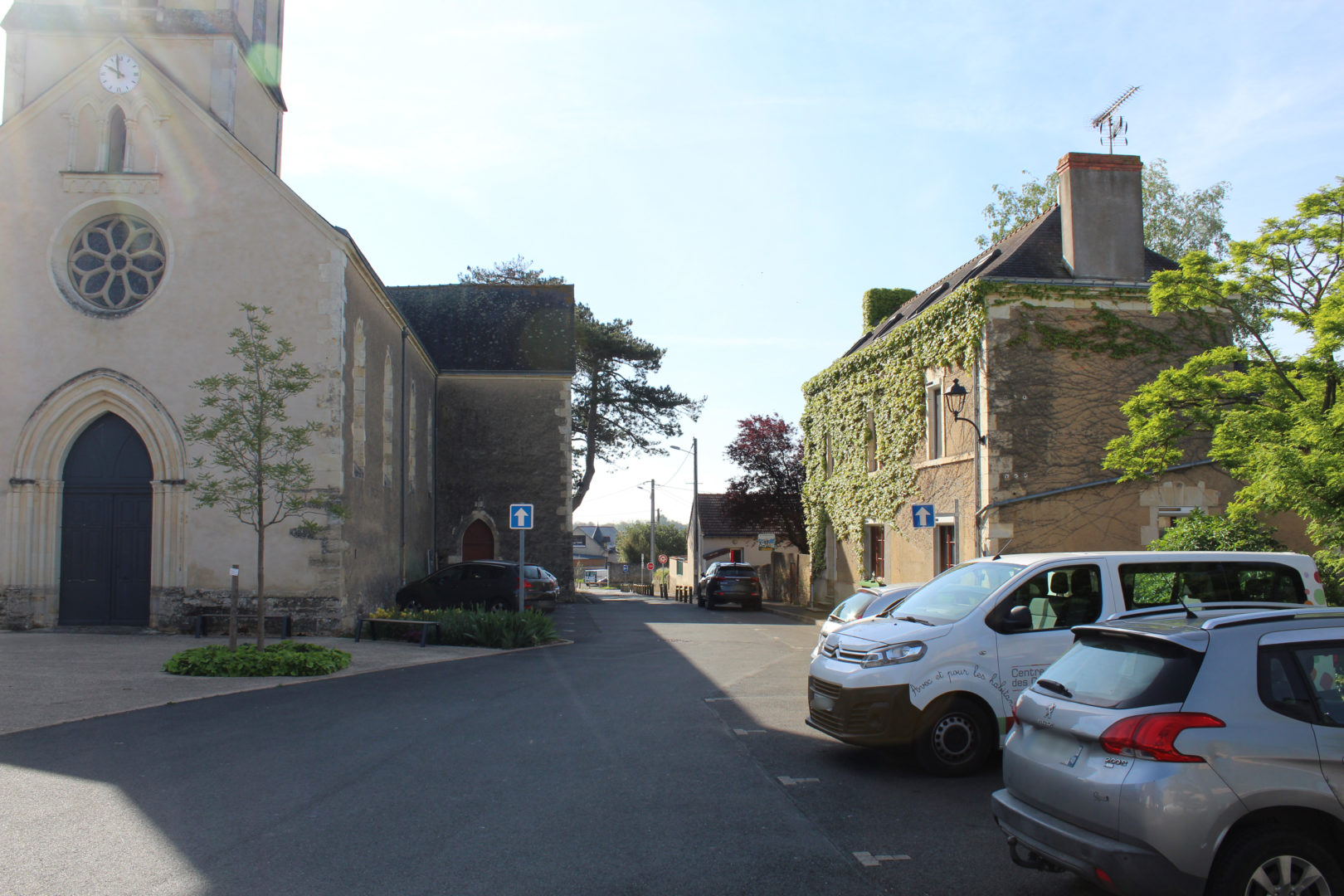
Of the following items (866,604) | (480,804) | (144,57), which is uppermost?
(144,57)

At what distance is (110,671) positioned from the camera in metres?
12.2

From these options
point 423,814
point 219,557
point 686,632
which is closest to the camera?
point 423,814

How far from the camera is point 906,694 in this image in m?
7.06

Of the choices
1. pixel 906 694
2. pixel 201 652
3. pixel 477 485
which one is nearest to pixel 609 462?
pixel 477 485

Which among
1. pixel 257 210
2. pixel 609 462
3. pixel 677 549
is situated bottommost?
pixel 677 549

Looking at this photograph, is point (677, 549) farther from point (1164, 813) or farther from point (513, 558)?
point (1164, 813)

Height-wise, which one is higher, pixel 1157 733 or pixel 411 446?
pixel 411 446

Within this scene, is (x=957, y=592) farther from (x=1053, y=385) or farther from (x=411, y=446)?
(x=411, y=446)

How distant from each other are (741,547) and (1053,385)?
32214 millimetres

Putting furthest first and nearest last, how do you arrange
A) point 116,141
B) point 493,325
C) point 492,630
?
point 493,325 < point 116,141 < point 492,630

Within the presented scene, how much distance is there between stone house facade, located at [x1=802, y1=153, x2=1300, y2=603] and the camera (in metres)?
17.8

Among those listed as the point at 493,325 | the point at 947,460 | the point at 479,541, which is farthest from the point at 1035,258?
the point at 493,325

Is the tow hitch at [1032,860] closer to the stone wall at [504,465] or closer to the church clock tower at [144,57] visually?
the church clock tower at [144,57]

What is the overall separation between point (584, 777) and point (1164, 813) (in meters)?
4.14
